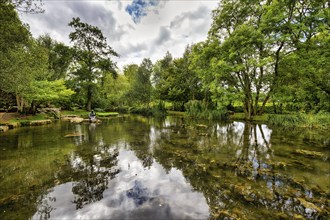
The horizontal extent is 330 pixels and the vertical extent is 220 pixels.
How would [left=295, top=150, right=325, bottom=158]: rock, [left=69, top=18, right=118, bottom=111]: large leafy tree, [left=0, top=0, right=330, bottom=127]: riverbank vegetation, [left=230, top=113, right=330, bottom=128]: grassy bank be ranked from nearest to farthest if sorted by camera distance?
[left=295, top=150, right=325, bottom=158]: rock
[left=0, top=0, right=330, bottom=127]: riverbank vegetation
[left=230, top=113, right=330, bottom=128]: grassy bank
[left=69, top=18, right=118, bottom=111]: large leafy tree

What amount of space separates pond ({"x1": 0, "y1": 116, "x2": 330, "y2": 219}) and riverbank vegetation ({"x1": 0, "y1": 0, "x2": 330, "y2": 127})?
8721 mm

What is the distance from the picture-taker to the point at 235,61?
19.1 metres

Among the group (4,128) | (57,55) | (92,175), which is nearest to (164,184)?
(92,175)

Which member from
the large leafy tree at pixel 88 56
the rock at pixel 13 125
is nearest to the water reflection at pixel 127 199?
the rock at pixel 13 125

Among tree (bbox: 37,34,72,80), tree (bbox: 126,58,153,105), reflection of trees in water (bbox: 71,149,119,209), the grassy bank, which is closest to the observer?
reflection of trees in water (bbox: 71,149,119,209)

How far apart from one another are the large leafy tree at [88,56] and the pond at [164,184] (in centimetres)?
2107

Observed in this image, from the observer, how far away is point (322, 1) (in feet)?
46.0

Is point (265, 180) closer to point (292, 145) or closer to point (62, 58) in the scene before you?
point (292, 145)

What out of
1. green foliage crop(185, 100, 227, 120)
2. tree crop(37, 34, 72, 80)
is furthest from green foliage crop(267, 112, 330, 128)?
tree crop(37, 34, 72, 80)

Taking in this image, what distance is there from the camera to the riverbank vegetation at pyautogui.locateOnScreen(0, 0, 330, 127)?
12.9 meters

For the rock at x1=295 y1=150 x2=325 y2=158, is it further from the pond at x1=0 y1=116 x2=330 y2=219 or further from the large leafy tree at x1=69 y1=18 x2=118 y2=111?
the large leafy tree at x1=69 y1=18 x2=118 y2=111

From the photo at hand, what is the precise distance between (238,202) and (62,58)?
31.8 m

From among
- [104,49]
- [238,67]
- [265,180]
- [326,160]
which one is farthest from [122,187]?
[104,49]

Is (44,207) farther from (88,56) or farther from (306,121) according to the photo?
(88,56)
